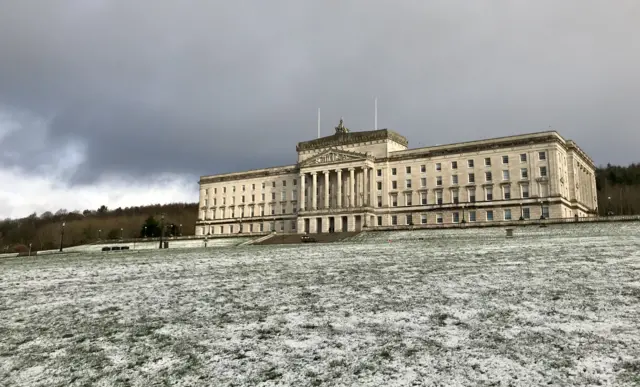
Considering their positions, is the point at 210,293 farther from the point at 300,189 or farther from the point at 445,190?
the point at 300,189

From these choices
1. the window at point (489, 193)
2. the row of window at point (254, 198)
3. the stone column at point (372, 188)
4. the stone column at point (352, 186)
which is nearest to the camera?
the window at point (489, 193)

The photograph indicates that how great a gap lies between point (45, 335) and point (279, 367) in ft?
19.3

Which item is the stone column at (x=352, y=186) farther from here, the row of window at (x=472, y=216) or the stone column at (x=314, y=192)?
the row of window at (x=472, y=216)

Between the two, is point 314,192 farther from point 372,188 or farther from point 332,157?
point 372,188

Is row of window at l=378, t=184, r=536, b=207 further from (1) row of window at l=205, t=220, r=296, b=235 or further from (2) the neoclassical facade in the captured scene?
(1) row of window at l=205, t=220, r=296, b=235

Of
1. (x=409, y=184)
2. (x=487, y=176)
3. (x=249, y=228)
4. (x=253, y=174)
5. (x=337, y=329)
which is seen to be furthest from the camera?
(x=253, y=174)

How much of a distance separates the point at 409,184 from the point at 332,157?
14880 millimetres

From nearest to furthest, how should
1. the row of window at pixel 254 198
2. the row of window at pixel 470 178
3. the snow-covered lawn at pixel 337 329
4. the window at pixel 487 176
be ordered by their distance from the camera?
1. the snow-covered lawn at pixel 337 329
2. the row of window at pixel 470 178
3. the window at pixel 487 176
4. the row of window at pixel 254 198

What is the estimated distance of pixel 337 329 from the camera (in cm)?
1041

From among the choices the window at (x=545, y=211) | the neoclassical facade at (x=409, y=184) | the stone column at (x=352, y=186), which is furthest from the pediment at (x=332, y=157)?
the window at (x=545, y=211)

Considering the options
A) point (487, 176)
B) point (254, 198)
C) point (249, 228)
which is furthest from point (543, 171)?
point (249, 228)

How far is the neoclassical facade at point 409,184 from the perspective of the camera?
75.1 m

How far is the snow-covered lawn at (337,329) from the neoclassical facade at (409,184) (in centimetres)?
6091

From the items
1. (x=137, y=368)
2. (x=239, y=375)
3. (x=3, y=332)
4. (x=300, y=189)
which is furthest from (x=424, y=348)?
(x=300, y=189)
